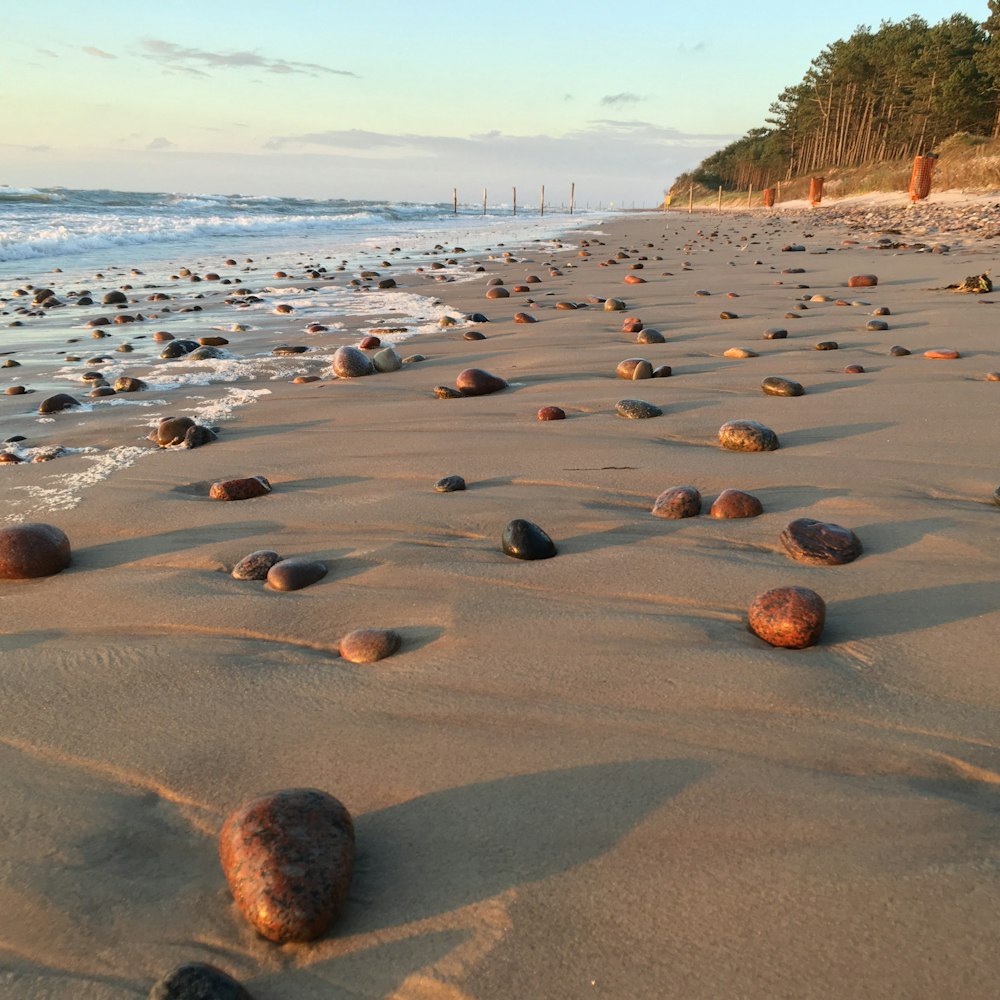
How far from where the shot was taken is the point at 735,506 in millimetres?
2275

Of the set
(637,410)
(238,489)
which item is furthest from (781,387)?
(238,489)

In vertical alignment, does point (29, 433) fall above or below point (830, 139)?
below

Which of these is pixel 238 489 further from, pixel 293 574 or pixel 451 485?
pixel 293 574

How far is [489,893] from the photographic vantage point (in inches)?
40.6

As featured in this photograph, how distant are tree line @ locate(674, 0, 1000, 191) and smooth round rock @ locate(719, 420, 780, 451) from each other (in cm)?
4114

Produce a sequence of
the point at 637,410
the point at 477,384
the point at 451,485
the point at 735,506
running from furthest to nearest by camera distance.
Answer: the point at 477,384 < the point at 637,410 < the point at 451,485 < the point at 735,506

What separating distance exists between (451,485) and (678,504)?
76 cm

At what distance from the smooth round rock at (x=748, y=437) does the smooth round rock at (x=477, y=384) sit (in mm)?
Answer: 1462

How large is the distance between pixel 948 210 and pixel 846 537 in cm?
2379

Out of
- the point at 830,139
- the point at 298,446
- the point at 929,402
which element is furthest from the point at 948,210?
the point at 830,139

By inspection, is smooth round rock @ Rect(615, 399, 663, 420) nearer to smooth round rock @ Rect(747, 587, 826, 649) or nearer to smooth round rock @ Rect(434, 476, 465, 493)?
smooth round rock @ Rect(434, 476, 465, 493)

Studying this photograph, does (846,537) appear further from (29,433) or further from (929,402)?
(29,433)

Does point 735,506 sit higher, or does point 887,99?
point 887,99

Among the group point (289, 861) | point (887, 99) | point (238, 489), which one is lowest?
point (238, 489)
